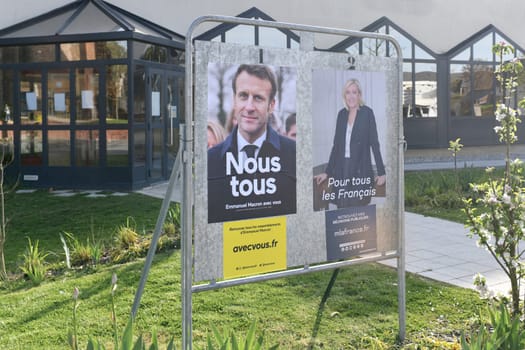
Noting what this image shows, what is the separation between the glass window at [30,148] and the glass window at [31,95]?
0.82ft

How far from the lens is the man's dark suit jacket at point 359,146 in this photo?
14.0 feet

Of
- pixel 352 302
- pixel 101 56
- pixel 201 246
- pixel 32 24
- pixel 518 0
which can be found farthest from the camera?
pixel 518 0

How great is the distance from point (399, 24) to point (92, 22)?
10278mm

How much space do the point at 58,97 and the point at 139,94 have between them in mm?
1682

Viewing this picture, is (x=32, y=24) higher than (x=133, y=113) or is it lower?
higher

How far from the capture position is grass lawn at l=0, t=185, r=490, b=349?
14.9 ft

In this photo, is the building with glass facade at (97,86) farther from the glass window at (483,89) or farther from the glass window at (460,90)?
the glass window at (483,89)

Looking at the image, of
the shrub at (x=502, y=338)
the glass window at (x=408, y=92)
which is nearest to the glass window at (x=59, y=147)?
the glass window at (x=408, y=92)

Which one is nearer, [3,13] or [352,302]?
[352,302]

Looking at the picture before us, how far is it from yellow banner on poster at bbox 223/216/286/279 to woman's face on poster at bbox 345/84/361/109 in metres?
0.96

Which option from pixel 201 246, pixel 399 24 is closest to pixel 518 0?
pixel 399 24

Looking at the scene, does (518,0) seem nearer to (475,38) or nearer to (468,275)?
(475,38)

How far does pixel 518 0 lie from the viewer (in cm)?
2164

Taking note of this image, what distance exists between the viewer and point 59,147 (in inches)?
498
